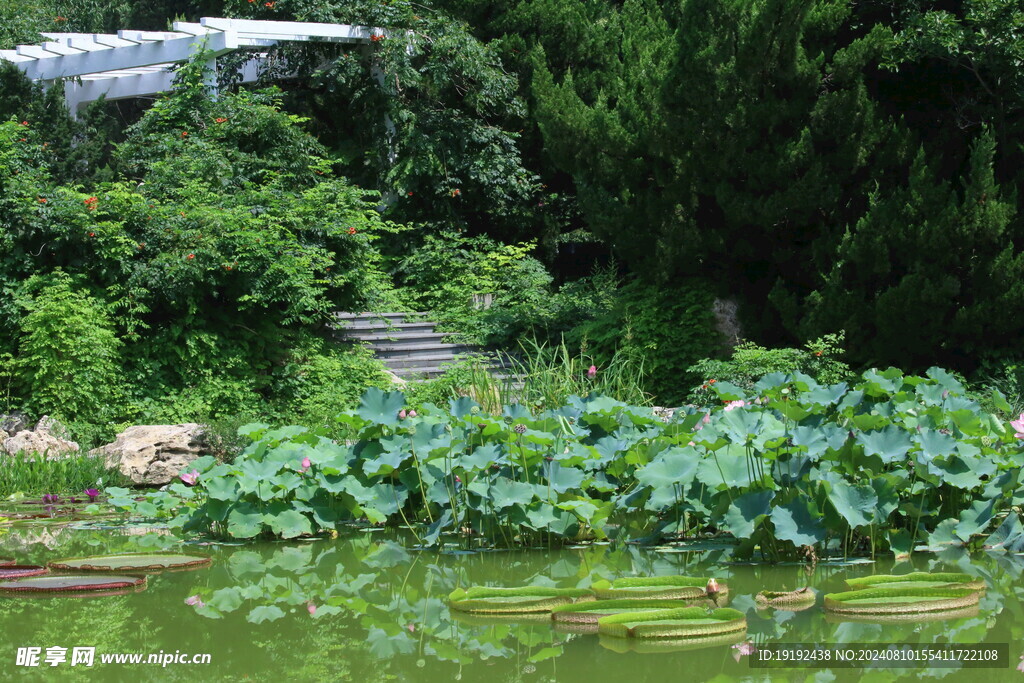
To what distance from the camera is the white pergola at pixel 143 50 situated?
503 inches

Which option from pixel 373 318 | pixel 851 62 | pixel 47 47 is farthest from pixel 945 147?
pixel 47 47

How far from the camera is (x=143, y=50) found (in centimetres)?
1364

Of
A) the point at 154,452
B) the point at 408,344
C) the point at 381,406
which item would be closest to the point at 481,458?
the point at 381,406

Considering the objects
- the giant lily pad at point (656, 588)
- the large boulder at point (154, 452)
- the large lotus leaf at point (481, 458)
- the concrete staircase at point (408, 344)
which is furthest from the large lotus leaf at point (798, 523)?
the concrete staircase at point (408, 344)

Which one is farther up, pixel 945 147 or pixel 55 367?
pixel 945 147

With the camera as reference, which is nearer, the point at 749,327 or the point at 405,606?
the point at 405,606

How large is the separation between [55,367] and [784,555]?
5.74 metres

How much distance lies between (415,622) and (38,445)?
190 inches

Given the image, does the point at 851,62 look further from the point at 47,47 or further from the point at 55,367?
the point at 47,47

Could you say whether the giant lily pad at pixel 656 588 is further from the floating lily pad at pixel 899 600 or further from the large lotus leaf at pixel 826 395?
the large lotus leaf at pixel 826 395

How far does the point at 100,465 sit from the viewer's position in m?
6.41

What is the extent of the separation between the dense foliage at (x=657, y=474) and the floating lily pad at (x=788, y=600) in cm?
38

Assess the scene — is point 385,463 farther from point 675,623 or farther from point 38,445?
point 38,445

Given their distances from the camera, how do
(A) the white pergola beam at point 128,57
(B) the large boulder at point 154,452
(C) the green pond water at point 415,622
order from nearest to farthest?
Result: 1. (C) the green pond water at point 415,622
2. (B) the large boulder at point 154,452
3. (A) the white pergola beam at point 128,57
